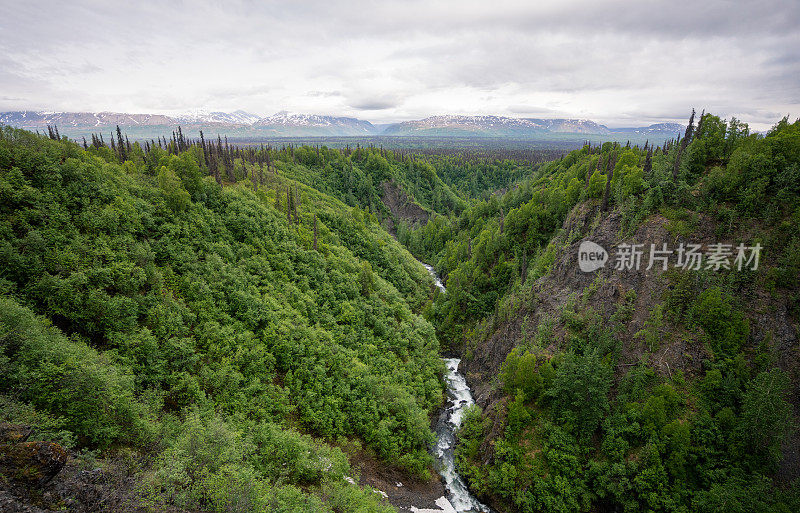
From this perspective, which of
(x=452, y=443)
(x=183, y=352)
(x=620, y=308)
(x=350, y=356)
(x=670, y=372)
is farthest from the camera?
(x=452, y=443)

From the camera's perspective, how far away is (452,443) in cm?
4888

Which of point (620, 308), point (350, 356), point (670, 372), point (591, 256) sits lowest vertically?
point (350, 356)

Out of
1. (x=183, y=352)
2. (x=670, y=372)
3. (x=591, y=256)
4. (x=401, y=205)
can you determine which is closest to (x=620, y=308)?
(x=670, y=372)

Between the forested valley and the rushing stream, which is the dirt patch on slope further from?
the forested valley

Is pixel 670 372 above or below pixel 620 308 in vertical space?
below

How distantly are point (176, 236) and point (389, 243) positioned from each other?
5782cm

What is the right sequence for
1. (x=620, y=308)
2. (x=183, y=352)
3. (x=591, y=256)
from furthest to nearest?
(x=591, y=256)
(x=620, y=308)
(x=183, y=352)

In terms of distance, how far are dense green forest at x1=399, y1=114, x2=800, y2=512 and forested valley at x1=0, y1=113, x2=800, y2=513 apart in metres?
0.21

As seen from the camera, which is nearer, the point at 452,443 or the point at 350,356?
the point at 350,356

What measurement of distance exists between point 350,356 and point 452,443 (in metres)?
19.7

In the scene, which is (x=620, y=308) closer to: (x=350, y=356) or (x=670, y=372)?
(x=670, y=372)

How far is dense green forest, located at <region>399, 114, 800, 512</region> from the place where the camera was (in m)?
31.0

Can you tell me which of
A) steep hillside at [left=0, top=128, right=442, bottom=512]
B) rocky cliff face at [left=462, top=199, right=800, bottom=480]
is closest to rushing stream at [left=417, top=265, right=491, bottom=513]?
rocky cliff face at [left=462, top=199, right=800, bottom=480]

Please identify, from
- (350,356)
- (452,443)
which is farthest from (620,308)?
(350,356)
